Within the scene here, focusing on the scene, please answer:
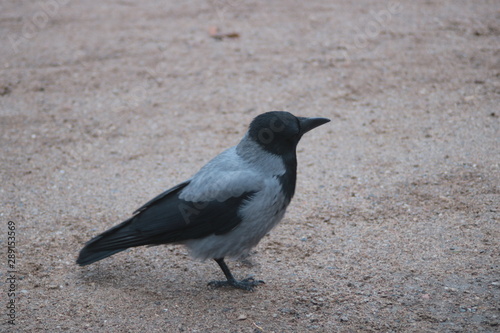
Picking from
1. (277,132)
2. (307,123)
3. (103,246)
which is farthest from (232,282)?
(307,123)

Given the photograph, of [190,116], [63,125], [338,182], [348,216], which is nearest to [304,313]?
[348,216]

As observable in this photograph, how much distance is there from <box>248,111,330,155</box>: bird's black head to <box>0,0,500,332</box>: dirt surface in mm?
957

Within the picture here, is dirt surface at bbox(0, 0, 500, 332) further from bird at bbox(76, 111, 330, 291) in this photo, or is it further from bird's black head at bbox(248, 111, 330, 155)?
bird's black head at bbox(248, 111, 330, 155)

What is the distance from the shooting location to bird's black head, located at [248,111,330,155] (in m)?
3.51

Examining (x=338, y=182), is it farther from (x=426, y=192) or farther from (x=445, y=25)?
(x=445, y=25)

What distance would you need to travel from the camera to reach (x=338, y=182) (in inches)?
192

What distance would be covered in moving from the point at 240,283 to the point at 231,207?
62cm

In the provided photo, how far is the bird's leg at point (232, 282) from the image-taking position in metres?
3.65

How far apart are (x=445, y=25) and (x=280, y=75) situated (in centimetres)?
314

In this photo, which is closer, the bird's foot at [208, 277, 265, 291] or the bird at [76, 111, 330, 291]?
the bird at [76, 111, 330, 291]

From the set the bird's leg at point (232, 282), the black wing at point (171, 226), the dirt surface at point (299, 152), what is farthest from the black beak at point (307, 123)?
the bird's leg at point (232, 282)

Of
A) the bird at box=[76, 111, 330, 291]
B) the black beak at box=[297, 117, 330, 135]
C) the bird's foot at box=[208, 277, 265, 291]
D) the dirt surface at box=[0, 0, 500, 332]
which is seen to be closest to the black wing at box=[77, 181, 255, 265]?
the bird at box=[76, 111, 330, 291]

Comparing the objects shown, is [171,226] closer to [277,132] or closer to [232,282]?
[232,282]

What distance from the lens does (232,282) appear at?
3697 mm
